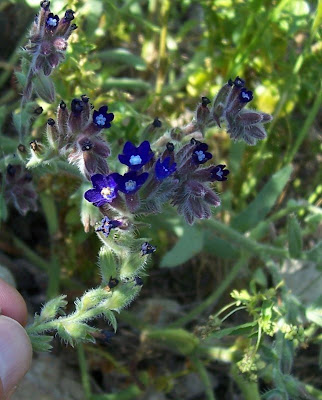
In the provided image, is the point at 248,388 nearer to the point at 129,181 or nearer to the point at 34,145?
the point at 129,181

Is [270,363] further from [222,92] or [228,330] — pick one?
[222,92]

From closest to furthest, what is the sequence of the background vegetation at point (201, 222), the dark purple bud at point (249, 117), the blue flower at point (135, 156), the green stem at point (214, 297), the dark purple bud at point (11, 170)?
the blue flower at point (135, 156) → the dark purple bud at point (249, 117) → the dark purple bud at point (11, 170) → the background vegetation at point (201, 222) → the green stem at point (214, 297)

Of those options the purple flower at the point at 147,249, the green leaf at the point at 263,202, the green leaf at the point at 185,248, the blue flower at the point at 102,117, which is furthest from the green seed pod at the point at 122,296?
the green leaf at the point at 263,202

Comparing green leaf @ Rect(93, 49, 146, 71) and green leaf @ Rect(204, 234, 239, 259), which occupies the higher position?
green leaf @ Rect(93, 49, 146, 71)

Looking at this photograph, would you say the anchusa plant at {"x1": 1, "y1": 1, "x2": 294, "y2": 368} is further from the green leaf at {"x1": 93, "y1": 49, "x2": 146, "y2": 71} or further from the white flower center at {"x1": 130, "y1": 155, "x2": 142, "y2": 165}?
the green leaf at {"x1": 93, "y1": 49, "x2": 146, "y2": 71}

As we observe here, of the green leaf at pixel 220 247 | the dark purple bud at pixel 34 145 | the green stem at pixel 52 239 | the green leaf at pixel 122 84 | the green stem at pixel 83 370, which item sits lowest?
the green stem at pixel 83 370

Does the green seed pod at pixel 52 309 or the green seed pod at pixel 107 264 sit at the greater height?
the green seed pod at pixel 107 264

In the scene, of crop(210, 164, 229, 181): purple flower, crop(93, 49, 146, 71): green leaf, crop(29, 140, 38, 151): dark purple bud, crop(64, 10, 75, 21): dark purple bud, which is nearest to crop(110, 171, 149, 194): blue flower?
crop(210, 164, 229, 181): purple flower

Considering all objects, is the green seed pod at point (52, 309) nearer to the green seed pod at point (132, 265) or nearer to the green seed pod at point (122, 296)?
the green seed pod at point (122, 296)
